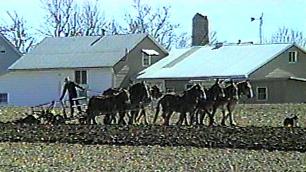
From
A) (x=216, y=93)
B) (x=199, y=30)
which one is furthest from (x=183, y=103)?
(x=199, y=30)

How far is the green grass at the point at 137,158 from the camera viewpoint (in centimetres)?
1406

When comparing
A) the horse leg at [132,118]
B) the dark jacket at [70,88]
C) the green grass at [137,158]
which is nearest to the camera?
the green grass at [137,158]

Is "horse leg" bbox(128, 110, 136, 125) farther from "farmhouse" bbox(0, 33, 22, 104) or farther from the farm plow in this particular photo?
"farmhouse" bbox(0, 33, 22, 104)

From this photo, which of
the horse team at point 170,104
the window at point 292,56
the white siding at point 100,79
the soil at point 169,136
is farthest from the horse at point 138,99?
the white siding at point 100,79

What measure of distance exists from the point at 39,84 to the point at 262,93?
17.3m

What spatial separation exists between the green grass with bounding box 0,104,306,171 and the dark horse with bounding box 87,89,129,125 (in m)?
7.40

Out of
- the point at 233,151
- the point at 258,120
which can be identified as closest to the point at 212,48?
the point at 258,120

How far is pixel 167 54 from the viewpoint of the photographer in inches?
2547

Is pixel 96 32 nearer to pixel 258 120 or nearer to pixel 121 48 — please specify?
pixel 121 48

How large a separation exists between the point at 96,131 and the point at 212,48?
1685 inches

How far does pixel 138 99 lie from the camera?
88.5 feet

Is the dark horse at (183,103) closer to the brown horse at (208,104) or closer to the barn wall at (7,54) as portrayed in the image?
the brown horse at (208,104)

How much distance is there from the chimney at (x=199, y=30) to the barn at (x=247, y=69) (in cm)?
729

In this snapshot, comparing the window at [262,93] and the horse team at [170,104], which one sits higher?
the horse team at [170,104]
